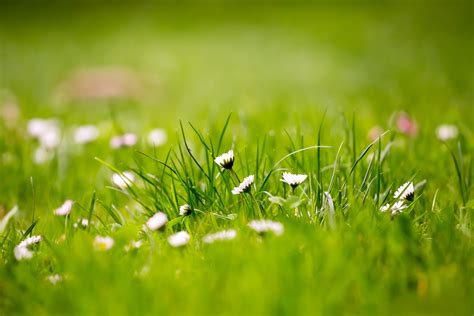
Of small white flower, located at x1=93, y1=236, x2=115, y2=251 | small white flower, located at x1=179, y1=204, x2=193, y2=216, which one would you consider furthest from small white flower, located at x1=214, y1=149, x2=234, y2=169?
small white flower, located at x1=93, y1=236, x2=115, y2=251

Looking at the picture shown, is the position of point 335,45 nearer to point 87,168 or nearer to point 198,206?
point 87,168

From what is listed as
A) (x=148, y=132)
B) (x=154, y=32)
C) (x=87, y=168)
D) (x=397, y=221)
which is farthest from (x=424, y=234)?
(x=154, y=32)

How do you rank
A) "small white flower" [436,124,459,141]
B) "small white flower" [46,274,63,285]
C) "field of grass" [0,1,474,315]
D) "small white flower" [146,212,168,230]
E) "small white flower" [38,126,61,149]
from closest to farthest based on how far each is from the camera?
1. "field of grass" [0,1,474,315]
2. "small white flower" [46,274,63,285]
3. "small white flower" [146,212,168,230]
4. "small white flower" [436,124,459,141]
5. "small white flower" [38,126,61,149]

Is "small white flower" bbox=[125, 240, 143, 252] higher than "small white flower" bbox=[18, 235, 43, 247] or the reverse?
higher

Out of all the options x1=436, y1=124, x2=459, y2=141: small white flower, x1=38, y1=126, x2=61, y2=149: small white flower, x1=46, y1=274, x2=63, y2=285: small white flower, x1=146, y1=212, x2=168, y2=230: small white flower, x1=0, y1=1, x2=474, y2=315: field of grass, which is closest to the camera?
x1=0, y1=1, x2=474, y2=315: field of grass

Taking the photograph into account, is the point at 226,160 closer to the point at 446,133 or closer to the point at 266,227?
the point at 266,227

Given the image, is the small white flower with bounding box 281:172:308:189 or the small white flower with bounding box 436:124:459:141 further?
the small white flower with bounding box 436:124:459:141

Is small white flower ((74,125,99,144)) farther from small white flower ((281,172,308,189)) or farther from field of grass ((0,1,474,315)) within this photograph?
small white flower ((281,172,308,189))
